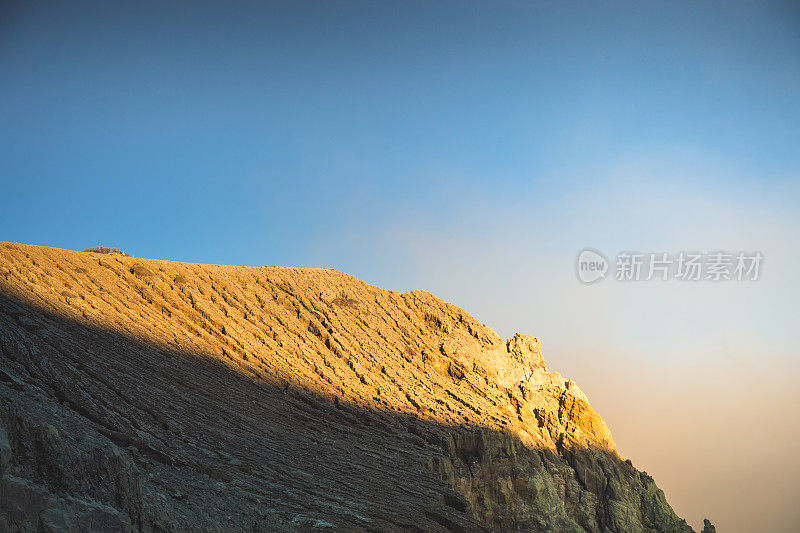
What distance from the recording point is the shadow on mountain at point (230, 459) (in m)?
9.45

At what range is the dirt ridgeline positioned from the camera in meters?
10.8

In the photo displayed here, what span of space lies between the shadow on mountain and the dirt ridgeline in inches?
2.5

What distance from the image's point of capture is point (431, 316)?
44.0m

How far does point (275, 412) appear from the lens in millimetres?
24203

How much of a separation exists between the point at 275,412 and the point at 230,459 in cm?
687

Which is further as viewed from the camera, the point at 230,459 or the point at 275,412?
the point at 275,412

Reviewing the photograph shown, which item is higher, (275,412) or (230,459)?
(275,412)

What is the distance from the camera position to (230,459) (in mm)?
17344

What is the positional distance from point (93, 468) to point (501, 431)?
24699mm

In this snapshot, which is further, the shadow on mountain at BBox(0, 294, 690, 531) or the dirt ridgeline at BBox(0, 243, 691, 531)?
the dirt ridgeline at BBox(0, 243, 691, 531)

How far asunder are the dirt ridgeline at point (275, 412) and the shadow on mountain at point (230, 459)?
6cm

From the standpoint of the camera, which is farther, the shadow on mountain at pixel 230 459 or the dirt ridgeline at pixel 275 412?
the dirt ridgeline at pixel 275 412

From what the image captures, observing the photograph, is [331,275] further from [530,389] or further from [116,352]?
[116,352]

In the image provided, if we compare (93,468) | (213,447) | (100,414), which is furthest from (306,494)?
(93,468)
